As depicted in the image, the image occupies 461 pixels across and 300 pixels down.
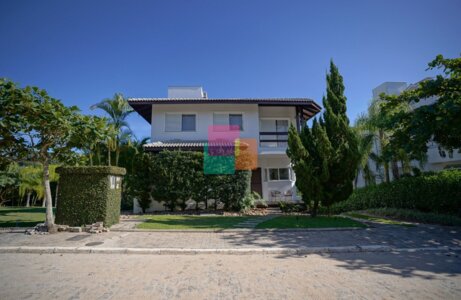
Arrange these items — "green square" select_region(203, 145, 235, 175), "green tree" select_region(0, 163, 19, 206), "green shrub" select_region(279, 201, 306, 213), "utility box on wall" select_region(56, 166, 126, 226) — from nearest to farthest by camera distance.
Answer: "utility box on wall" select_region(56, 166, 126, 226), "green square" select_region(203, 145, 235, 175), "green shrub" select_region(279, 201, 306, 213), "green tree" select_region(0, 163, 19, 206)

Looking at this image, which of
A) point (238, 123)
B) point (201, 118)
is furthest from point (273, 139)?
point (201, 118)

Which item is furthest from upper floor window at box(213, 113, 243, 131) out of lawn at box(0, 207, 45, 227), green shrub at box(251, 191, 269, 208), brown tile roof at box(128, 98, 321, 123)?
lawn at box(0, 207, 45, 227)

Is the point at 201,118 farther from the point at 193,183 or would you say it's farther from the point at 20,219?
the point at 20,219

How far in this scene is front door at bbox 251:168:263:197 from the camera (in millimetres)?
17312

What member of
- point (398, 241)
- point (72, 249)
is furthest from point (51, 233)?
point (398, 241)

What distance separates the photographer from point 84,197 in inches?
353

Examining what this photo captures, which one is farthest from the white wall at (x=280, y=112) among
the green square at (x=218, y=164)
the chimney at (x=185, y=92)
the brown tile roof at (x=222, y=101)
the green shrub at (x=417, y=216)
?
the green shrub at (x=417, y=216)

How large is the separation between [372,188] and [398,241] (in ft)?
30.9

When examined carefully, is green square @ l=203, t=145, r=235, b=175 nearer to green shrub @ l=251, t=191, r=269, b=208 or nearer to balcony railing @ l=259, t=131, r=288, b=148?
green shrub @ l=251, t=191, r=269, b=208

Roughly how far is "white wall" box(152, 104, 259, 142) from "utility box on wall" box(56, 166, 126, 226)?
7.89 meters

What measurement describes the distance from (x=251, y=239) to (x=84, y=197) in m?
6.78

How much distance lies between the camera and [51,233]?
822 centimetres

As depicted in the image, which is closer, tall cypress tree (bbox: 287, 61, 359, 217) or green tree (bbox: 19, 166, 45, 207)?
tall cypress tree (bbox: 287, 61, 359, 217)

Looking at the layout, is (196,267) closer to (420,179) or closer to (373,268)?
(373,268)
